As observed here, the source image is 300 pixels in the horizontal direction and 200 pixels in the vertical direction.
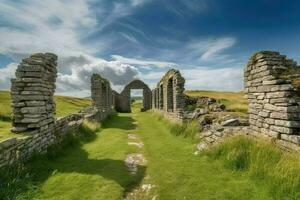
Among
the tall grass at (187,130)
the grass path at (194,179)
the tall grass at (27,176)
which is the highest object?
the tall grass at (187,130)

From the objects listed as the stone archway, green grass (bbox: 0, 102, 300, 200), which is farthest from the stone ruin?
the stone archway

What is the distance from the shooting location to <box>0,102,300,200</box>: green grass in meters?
5.36

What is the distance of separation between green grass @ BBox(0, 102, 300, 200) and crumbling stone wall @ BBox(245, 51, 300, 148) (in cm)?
60

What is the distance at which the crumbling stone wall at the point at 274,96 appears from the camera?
253 inches

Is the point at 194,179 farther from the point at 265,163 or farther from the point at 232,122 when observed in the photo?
the point at 232,122

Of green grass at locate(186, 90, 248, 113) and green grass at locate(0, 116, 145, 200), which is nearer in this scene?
green grass at locate(0, 116, 145, 200)

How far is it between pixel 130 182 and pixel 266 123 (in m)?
4.03

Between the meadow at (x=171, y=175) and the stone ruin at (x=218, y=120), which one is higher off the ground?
the stone ruin at (x=218, y=120)

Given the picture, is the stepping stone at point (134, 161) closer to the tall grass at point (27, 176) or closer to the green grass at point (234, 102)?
the tall grass at point (27, 176)

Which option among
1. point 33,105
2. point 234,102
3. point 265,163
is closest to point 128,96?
point 234,102

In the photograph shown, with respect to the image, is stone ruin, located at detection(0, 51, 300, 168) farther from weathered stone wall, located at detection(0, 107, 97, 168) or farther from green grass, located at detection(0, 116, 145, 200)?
green grass, located at detection(0, 116, 145, 200)

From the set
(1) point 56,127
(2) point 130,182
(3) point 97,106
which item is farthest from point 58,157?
(3) point 97,106

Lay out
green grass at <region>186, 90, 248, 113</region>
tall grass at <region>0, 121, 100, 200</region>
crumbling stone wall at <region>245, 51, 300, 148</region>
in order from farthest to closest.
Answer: green grass at <region>186, 90, 248, 113</region> < crumbling stone wall at <region>245, 51, 300, 148</region> < tall grass at <region>0, 121, 100, 200</region>

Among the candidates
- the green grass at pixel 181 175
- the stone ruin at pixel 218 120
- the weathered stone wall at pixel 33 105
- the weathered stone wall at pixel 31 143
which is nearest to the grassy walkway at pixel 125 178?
the green grass at pixel 181 175
